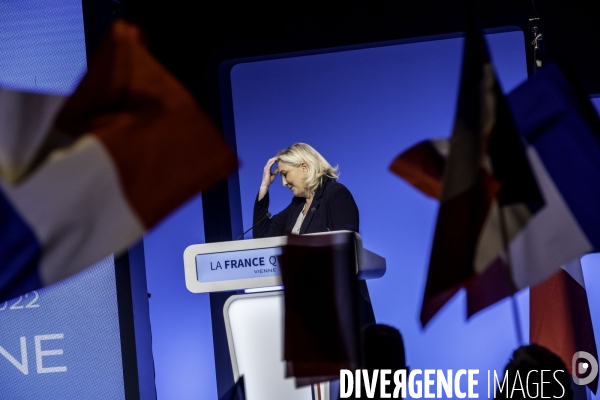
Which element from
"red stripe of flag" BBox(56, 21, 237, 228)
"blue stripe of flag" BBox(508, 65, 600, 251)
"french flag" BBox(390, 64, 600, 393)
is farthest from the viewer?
"blue stripe of flag" BBox(508, 65, 600, 251)

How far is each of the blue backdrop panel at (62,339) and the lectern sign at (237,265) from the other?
0.85 metres

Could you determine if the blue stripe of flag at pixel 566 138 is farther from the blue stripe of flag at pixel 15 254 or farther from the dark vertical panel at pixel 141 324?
the dark vertical panel at pixel 141 324

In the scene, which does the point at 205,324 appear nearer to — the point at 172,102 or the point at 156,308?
the point at 156,308

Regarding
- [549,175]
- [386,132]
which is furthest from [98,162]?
[386,132]

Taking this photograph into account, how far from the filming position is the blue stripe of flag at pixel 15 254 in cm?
195

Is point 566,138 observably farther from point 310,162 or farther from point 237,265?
point 310,162

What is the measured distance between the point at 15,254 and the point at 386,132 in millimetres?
3833

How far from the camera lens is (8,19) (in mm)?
3734

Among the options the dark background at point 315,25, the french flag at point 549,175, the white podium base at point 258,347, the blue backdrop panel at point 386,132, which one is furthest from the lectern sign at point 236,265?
the blue backdrop panel at point 386,132

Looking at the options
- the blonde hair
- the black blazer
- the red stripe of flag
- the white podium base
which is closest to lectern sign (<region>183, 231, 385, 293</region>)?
the white podium base

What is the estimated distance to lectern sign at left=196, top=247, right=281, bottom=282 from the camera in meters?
Answer: 2.95

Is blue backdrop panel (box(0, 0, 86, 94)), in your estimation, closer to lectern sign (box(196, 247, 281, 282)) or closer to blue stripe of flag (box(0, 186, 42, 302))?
lectern sign (box(196, 247, 281, 282))

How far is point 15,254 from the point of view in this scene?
6.45ft

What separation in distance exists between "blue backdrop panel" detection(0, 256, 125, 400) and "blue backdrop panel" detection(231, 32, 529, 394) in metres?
1.81
